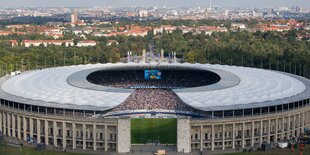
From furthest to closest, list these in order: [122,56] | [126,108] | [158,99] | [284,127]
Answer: [122,56], [158,99], [126,108], [284,127]

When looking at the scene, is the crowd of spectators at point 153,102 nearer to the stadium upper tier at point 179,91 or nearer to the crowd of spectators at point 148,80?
the stadium upper tier at point 179,91

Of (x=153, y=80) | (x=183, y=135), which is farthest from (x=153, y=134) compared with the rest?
(x=153, y=80)

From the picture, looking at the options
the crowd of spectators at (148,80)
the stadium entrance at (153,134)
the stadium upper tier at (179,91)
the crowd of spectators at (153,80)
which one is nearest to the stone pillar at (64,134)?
the stadium upper tier at (179,91)

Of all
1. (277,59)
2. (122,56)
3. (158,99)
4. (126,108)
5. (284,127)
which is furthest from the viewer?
(122,56)

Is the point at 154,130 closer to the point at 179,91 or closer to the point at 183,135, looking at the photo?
the point at 179,91

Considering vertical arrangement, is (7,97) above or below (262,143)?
above

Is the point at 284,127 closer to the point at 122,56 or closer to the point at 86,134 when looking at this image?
the point at 86,134

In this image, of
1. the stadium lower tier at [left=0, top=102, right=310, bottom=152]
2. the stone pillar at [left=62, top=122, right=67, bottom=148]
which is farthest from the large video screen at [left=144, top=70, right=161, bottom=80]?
the stone pillar at [left=62, top=122, right=67, bottom=148]

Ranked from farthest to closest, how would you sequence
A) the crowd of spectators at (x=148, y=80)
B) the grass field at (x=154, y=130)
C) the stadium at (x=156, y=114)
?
the crowd of spectators at (x=148, y=80), the grass field at (x=154, y=130), the stadium at (x=156, y=114)

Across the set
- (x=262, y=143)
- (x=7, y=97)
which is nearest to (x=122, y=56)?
(x=7, y=97)
